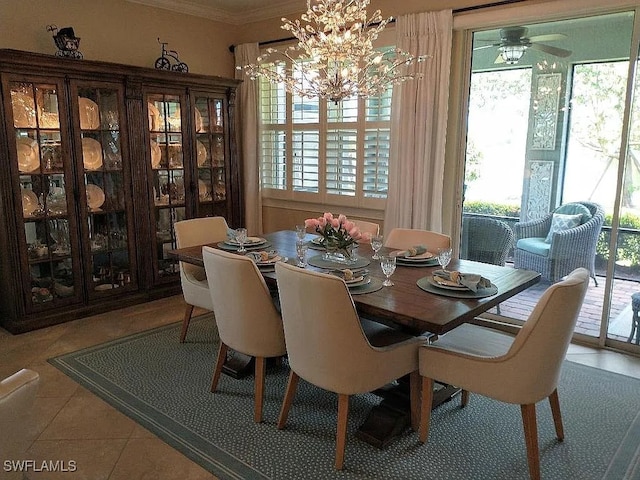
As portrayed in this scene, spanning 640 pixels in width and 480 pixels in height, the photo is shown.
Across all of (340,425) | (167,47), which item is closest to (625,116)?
(340,425)

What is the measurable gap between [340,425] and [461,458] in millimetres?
618

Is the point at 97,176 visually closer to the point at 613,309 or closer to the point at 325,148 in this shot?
the point at 325,148

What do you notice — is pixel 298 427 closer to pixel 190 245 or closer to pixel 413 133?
pixel 190 245

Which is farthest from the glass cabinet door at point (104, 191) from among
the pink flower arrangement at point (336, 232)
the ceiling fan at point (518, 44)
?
the ceiling fan at point (518, 44)

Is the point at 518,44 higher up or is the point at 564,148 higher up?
the point at 518,44

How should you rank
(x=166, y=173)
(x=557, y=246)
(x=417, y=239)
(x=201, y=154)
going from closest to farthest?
(x=417, y=239), (x=557, y=246), (x=166, y=173), (x=201, y=154)

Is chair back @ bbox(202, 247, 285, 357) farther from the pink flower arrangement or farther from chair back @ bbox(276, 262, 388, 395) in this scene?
the pink flower arrangement

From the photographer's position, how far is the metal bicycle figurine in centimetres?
475

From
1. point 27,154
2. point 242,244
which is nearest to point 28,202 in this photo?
point 27,154

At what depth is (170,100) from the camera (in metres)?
4.69

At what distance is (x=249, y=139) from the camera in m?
5.55

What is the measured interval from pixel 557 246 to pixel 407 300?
2150 millimetres

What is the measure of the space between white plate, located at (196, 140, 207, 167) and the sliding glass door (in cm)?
254

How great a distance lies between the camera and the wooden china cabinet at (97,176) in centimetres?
382
